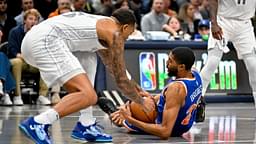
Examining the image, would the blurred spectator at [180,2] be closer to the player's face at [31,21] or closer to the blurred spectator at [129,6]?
the blurred spectator at [129,6]

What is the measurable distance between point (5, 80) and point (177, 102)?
233 inches

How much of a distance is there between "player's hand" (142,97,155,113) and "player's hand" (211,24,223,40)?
2.09 metres

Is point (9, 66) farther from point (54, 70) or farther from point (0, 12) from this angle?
point (54, 70)

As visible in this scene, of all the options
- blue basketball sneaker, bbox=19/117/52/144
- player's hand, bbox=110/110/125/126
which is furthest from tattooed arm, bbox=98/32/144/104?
player's hand, bbox=110/110/125/126

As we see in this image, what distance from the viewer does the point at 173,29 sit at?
15.9 m

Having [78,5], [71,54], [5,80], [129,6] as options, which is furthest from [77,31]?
[129,6]

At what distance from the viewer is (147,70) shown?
14.3 metres

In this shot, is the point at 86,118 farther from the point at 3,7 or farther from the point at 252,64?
the point at 3,7

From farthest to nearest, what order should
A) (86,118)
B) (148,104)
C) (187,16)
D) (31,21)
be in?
(187,16) < (31,21) < (86,118) < (148,104)

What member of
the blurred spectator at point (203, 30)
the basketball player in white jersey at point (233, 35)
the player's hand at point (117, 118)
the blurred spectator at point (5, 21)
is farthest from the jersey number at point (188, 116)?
the blurred spectator at point (5, 21)

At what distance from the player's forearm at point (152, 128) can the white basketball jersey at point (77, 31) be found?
1.14 metres

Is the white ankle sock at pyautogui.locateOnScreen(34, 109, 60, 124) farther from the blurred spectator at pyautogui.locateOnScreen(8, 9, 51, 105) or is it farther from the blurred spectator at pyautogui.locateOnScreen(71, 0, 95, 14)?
the blurred spectator at pyautogui.locateOnScreen(71, 0, 95, 14)

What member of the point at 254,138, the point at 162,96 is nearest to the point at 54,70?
the point at 162,96

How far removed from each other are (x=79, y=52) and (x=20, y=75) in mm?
5780
